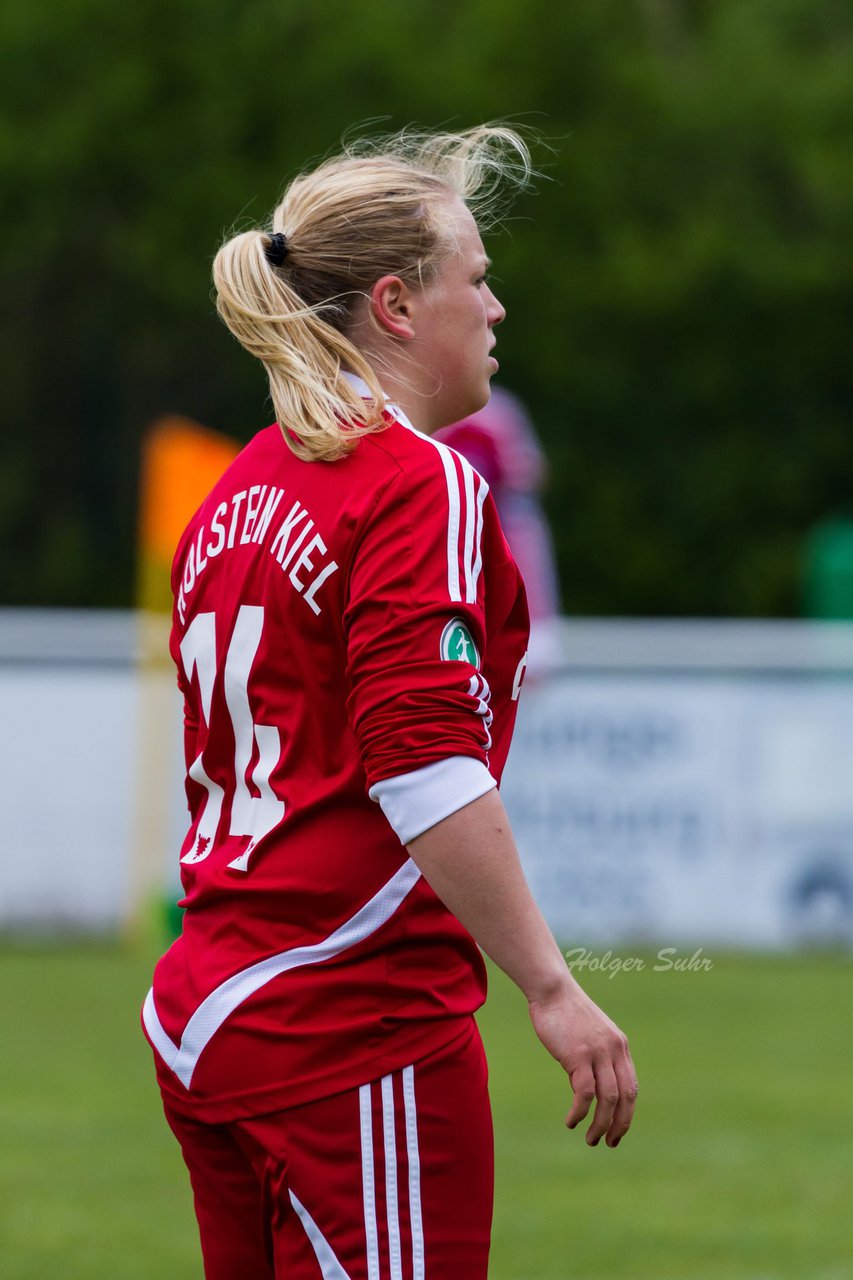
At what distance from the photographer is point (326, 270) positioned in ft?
7.36

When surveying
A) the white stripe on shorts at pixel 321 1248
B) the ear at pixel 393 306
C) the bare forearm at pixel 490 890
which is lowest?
Result: the white stripe on shorts at pixel 321 1248

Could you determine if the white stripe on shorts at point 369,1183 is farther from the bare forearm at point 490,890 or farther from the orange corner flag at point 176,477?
the orange corner flag at point 176,477

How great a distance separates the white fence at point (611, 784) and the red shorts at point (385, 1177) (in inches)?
311

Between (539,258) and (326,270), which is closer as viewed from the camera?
(326,270)

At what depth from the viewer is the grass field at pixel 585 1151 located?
467cm

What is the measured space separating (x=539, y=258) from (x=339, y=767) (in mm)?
19907

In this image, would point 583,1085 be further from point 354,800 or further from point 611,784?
point 611,784

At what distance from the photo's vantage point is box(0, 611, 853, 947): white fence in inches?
401

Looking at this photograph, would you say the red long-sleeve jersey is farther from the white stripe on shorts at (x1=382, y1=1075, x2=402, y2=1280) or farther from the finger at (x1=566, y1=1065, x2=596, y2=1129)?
the finger at (x1=566, y1=1065, x2=596, y2=1129)

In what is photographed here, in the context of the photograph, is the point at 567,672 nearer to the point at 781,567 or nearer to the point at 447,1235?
the point at 447,1235

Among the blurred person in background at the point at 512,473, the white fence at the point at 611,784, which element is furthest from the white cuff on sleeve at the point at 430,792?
the white fence at the point at 611,784

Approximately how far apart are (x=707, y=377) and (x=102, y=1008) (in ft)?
49.1

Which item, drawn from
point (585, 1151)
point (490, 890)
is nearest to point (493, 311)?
point (490, 890)

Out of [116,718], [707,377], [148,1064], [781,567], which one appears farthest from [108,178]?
[148,1064]
